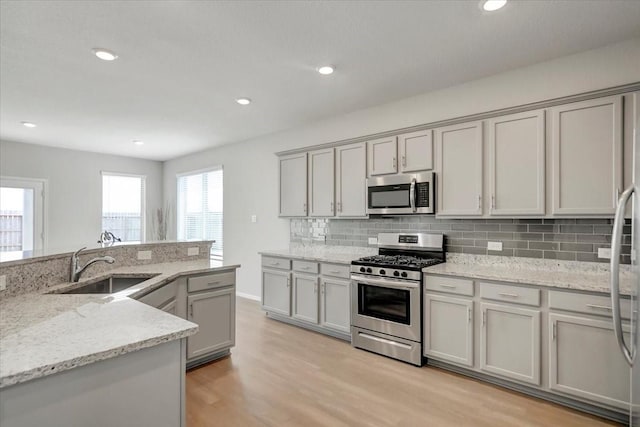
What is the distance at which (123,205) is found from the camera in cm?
709

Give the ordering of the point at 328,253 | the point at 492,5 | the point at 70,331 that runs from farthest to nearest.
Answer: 1. the point at 328,253
2. the point at 492,5
3. the point at 70,331

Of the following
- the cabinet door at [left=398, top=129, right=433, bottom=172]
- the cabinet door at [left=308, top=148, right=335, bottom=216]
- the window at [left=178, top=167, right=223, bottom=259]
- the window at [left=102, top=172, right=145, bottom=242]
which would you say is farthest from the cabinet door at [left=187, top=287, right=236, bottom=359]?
the window at [left=102, top=172, right=145, bottom=242]

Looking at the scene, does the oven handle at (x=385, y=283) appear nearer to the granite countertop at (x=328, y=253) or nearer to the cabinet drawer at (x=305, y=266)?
the granite countertop at (x=328, y=253)

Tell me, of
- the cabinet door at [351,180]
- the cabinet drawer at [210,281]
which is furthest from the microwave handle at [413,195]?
the cabinet drawer at [210,281]

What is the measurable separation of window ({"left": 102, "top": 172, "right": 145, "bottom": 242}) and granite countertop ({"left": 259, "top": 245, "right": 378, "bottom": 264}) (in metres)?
4.14

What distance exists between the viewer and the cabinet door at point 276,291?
4.22m

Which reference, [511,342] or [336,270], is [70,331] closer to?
[336,270]

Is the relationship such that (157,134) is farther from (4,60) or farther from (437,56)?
(437,56)

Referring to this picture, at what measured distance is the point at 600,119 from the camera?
2.54 metres

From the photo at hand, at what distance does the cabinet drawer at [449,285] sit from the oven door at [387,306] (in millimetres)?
107

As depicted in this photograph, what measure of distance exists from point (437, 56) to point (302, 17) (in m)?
1.21

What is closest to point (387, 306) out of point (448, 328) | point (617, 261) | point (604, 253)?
point (448, 328)

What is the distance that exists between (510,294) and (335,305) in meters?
1.76

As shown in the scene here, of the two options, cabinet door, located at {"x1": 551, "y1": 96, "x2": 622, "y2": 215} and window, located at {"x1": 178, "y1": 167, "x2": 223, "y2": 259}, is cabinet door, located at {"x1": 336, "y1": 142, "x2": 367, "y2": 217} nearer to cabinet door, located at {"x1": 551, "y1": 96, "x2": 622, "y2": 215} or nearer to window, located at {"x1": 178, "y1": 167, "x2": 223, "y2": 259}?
cabinet door, located at {"x1": 551, "y1": 96, "x2": 622, "y2": 215}
